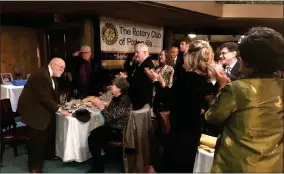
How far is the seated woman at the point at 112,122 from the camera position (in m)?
2.74

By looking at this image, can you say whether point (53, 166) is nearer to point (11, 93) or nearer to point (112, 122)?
Answer: point (112, 122)

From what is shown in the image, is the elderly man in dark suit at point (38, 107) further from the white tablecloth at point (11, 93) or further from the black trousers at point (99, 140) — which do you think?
the white tablecloth at point (11, 93)

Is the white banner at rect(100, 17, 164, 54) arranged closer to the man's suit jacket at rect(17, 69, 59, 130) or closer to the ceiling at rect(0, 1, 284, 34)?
the ceiling at rect(0, 1, 284, 34)

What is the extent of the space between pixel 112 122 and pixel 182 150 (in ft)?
3.50

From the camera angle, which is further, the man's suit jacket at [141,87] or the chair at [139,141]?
the man's suit jacket at [141,87]

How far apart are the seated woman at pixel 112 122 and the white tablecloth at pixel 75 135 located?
0.11 meters

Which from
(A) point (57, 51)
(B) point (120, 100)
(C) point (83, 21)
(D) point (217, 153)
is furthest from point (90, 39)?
(D) point (217, 153)

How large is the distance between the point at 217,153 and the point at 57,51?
5.96m

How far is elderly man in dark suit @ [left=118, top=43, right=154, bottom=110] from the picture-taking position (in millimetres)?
2664

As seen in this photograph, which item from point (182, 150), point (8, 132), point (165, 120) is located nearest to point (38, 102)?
point (8, 132)

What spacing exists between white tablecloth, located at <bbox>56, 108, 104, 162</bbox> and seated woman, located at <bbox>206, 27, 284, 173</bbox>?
6.63ft

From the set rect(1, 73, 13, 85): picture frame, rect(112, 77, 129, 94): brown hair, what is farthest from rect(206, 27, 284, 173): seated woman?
rect(1, 73, 13, 85): picture frame

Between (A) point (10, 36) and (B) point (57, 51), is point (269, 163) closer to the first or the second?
(B) point (57, 51)

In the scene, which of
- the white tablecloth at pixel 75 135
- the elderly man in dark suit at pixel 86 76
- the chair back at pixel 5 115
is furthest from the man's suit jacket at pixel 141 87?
the elderly man in dark suit at pixel 86 76
